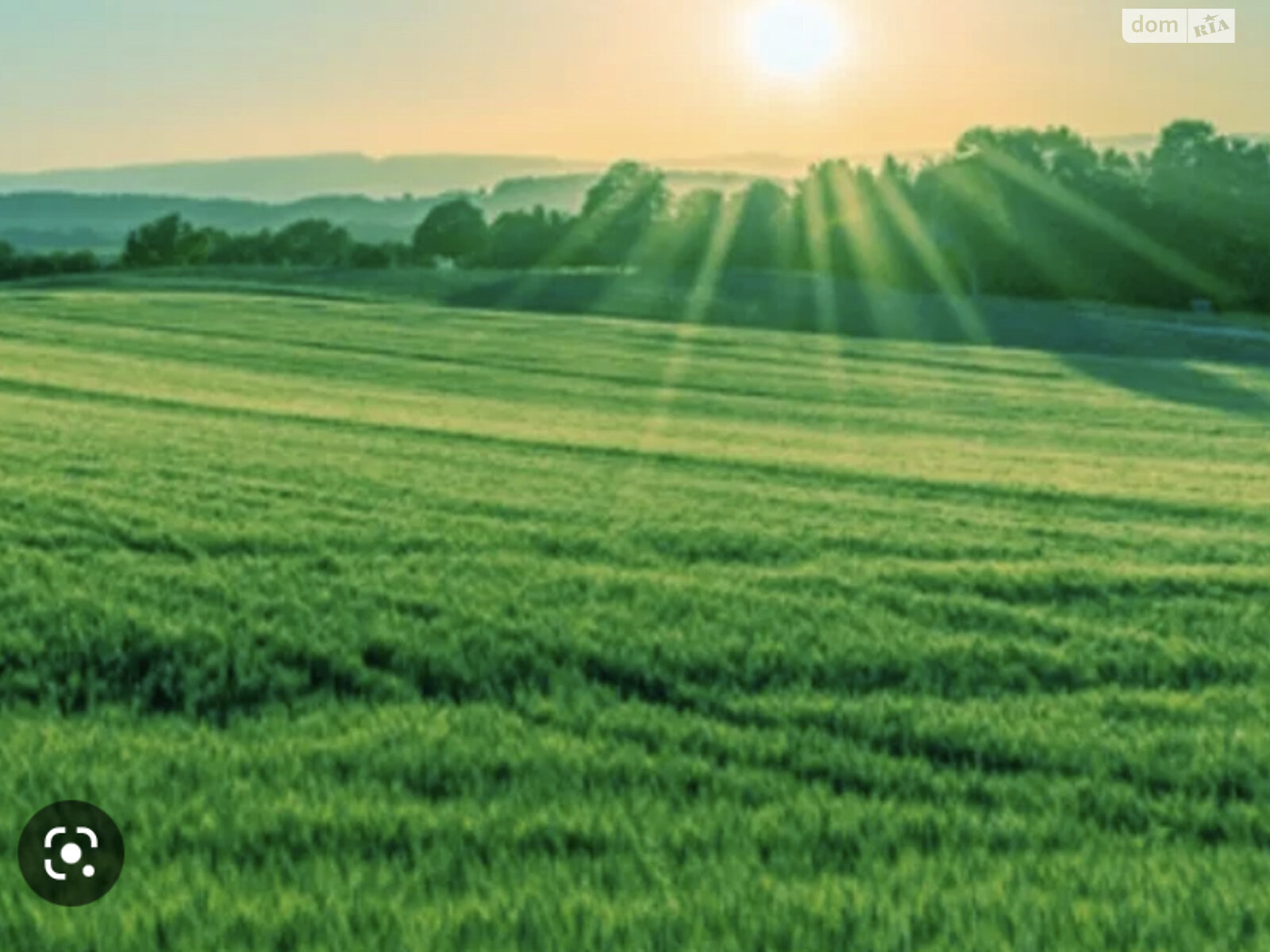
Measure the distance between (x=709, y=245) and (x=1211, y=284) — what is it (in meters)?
33.4

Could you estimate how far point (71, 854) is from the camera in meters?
5.36

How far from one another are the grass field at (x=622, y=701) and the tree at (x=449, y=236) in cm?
10552

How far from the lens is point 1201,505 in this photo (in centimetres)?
1850

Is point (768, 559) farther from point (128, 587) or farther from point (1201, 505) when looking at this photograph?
point (1201, 505)

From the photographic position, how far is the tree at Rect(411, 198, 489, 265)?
123312 mm

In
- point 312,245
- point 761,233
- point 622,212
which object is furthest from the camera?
point 312,245

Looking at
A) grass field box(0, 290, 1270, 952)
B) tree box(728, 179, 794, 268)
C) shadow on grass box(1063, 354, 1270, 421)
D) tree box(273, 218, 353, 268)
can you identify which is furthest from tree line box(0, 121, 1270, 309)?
grass field box(0, 290, 1270, 952)

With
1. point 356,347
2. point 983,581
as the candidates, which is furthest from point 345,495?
point 356,347

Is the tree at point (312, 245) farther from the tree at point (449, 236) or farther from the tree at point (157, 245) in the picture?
the tree at point (157, 245)

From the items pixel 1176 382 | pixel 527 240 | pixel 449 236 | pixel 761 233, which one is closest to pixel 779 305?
pixel 761 233

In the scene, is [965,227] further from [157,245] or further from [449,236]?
[157,245]

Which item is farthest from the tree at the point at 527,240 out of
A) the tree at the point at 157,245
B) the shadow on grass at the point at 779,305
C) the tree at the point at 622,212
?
the tree at the point at 157,245

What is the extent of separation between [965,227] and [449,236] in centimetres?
4758

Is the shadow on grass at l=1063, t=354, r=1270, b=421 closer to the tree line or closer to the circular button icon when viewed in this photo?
the tree line
